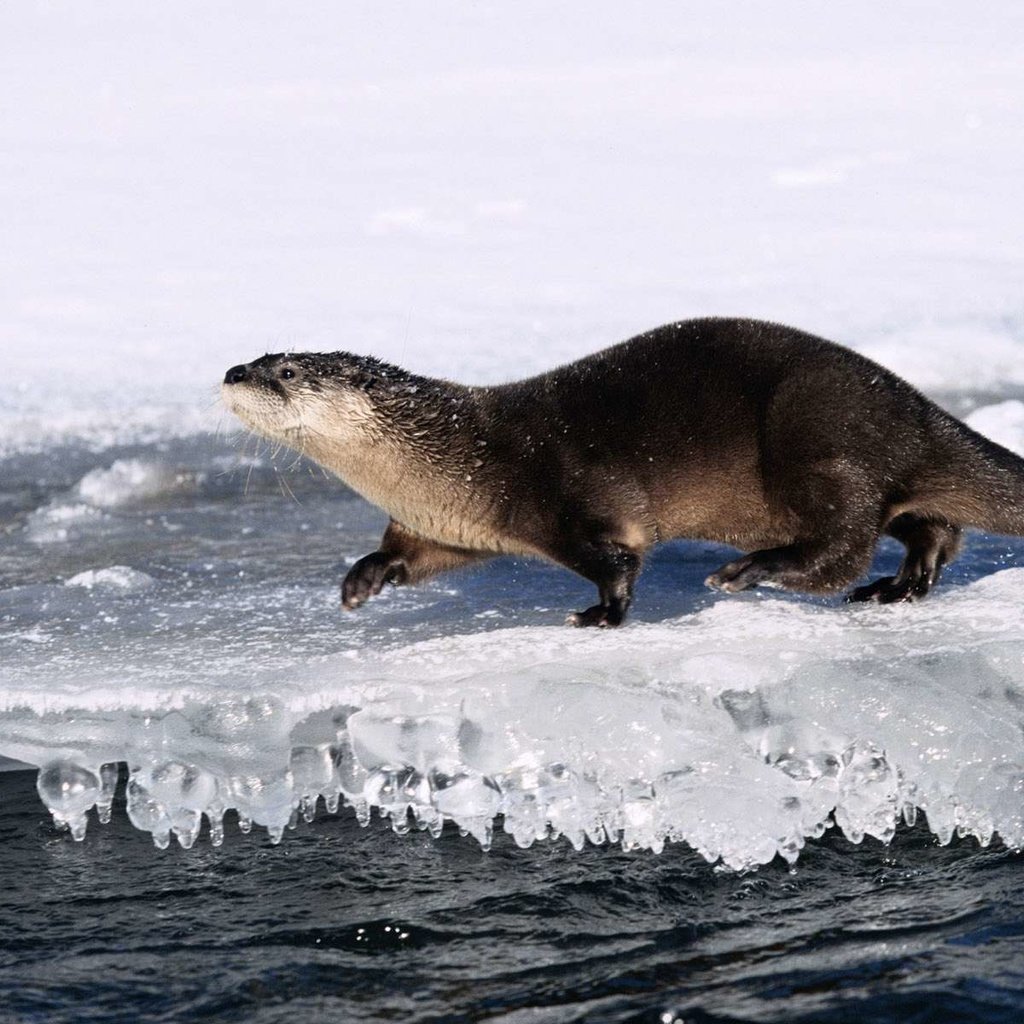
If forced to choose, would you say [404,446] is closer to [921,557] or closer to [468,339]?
[921,557]

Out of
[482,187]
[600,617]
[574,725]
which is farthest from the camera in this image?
[482,187]

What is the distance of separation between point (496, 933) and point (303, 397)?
1521mm

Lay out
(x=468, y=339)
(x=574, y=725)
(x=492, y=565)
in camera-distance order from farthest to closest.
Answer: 1. (x=468, y=339)
2. (x=492, y=565)
3. (x=574, y=725)

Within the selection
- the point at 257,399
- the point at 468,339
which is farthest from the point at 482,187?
the point at 257,399

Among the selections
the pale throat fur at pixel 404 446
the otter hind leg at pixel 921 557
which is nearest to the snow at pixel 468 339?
the otter hind leg at pixel 921 557

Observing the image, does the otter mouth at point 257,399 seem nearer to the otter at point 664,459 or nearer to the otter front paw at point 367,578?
the otter at point 664,459

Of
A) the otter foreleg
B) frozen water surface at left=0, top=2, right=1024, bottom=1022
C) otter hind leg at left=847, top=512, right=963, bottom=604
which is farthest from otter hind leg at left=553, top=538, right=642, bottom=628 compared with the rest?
otter hind leg at left=847, top=512, right=963, bottom=604

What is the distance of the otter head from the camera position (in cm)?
353

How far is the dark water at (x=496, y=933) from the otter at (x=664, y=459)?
0.76 metres

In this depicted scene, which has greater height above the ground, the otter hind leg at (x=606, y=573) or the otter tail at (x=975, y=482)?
the otter tail at (x=975, y=482)

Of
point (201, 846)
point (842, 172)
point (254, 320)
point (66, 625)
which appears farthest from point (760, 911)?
point (842, 172)

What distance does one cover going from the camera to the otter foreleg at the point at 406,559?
366 cm

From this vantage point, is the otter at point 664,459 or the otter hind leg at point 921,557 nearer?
the otter at point 664,459

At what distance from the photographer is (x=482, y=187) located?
33.3 ft
